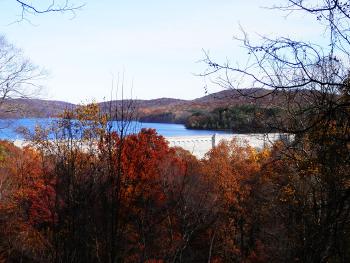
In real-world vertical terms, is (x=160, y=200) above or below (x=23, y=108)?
below

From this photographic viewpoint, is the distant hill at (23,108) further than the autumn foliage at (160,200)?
Yes

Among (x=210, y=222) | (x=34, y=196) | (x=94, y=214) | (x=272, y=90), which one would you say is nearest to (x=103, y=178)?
(x=94, y=214)

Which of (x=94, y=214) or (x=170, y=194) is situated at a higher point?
(x=94, y=214)

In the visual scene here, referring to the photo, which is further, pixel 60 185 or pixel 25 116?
pixel 25 116

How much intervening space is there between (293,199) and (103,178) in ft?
29.4

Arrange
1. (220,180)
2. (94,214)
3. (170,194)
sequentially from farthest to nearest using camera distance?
(220,180) < (170,194) < (94,214)

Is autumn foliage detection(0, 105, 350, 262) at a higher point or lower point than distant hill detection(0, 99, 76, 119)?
lower

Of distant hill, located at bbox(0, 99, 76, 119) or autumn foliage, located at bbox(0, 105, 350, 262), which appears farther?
distant hill, located at bbox(0, 99, 76, 119)

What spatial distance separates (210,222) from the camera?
2230 cm

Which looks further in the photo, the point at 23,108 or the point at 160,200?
the point at 160,200

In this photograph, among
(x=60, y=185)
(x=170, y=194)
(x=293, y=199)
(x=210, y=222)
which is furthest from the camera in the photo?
(x=210, y=222)

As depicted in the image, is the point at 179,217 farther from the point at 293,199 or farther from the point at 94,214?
the point at 94,214

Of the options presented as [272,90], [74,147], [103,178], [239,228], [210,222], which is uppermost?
[272,90]

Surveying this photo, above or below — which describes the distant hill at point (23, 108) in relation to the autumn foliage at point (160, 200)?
above
